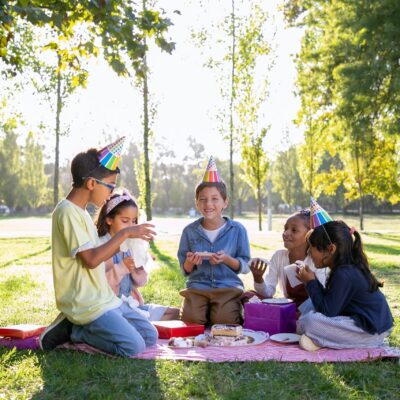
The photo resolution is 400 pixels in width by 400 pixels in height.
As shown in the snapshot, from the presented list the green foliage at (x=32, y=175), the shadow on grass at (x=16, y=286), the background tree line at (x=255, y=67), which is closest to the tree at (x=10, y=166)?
the green foliage at (x=32, y=175)

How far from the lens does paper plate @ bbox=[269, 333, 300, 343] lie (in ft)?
13.6

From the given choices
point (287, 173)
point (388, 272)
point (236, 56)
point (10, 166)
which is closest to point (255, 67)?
point (236, 56)

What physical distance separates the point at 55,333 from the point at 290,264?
2324mm

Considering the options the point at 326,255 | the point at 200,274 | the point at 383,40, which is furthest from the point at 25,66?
the point at 326,255

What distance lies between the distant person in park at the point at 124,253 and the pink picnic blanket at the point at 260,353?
0.82 meters

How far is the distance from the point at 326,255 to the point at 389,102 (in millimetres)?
11083

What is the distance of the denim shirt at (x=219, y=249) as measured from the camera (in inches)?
199

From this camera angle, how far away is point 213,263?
4.80m

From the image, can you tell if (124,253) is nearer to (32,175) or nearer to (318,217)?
(318,217)

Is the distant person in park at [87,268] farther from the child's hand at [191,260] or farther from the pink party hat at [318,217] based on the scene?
the pink party hat at [318,217]

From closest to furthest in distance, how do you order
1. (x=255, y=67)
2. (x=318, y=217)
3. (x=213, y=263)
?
1. (x=318, y=217)
2. (x=213, y=263)
3. (x=255, y=67)

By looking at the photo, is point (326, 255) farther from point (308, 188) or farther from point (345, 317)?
point (308, 188)

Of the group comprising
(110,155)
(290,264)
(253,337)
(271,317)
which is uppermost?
(110,155)

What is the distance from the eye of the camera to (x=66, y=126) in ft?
60.4
